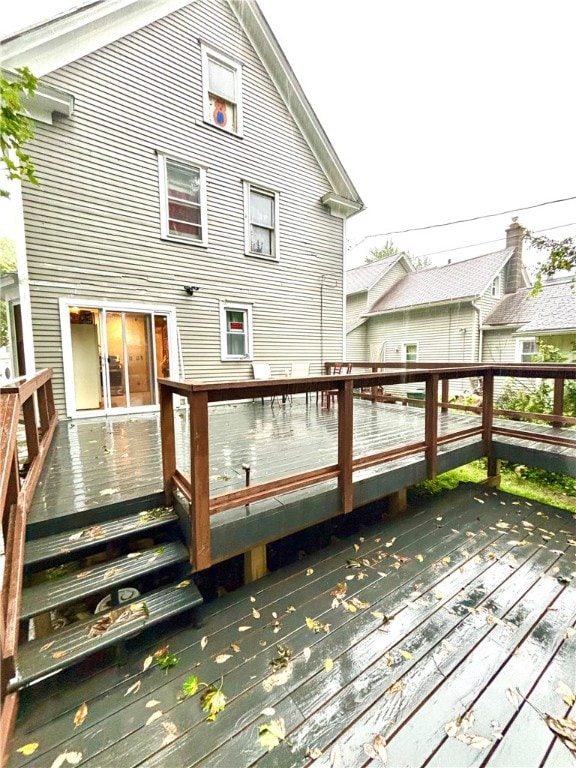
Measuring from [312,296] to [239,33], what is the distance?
560 cm

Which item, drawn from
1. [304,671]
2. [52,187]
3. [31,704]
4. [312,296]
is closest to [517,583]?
[304,671]

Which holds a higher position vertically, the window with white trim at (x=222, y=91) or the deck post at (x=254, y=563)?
the window with white trim at (x=222, y=91)

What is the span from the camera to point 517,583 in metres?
2.43

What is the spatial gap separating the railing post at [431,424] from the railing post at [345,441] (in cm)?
109

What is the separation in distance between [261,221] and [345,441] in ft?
21.7

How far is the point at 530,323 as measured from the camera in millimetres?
11352

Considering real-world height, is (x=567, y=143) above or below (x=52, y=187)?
above

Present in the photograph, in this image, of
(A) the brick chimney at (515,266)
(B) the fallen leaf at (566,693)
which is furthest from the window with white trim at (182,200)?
(A) the brick chimney at (515,266)

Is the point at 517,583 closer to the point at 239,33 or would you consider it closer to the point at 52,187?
the point at 52,187

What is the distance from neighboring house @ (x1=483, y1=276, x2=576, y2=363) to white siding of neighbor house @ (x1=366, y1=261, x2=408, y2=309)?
528cm

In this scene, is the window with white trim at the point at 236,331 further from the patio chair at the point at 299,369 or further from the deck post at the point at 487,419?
the deck post at the point at 487,419

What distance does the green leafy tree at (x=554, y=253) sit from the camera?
6633 mm

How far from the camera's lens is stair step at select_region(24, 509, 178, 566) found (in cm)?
196

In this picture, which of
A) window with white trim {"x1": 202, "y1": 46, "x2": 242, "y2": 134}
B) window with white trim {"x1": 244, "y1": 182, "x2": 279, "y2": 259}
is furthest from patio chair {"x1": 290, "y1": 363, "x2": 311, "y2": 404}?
window with white trim {"x1": 202, "y1": 46, "x2": 242, "y2": 134}
